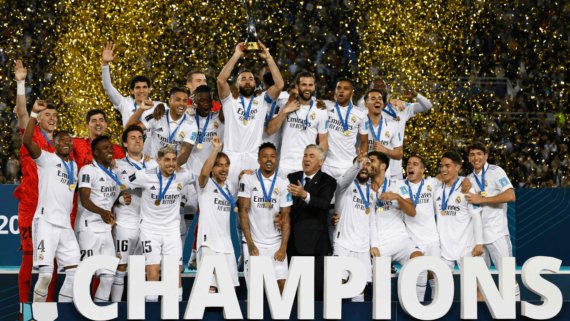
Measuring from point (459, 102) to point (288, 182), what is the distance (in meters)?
5.38

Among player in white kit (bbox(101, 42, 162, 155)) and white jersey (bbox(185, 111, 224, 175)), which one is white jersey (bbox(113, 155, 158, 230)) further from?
player in white kit (bbox(101, 42, 162, 155))

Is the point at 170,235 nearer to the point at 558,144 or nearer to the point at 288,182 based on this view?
the point at 288,182

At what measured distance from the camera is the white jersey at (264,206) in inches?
233

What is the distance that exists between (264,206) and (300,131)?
3.06ft

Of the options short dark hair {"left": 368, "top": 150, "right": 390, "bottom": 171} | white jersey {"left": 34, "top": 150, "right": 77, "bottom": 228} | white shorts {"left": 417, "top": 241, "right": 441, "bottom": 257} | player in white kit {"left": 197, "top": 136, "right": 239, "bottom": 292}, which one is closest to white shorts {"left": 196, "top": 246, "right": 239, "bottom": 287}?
player in white kit {"left": 197, "top": 136, "right": 239, "bottom": 292}

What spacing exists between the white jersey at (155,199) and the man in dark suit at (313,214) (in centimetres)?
109

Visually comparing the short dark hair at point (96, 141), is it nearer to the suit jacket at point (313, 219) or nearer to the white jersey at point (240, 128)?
the white jersey at point (240, 128)

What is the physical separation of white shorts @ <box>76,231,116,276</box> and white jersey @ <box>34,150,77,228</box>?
0.59 feet

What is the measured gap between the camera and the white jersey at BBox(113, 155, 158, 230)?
5898 mm

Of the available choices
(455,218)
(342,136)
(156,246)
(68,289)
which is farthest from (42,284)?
(455,218)

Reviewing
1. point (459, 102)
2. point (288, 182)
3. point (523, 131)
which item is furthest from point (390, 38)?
point (288, 182)

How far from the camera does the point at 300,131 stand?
A: 6414mm

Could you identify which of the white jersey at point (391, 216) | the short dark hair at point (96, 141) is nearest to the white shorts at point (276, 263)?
the white jersey at point (391, 216)

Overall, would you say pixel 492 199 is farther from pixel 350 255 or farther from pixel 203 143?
pixel 203 143
